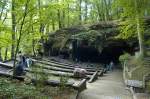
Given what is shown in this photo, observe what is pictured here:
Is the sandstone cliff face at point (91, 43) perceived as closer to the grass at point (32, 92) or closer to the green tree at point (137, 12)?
the green tree at point (137, 12)

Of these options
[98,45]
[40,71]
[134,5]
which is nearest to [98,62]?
[98,45]

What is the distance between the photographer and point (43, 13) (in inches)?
610

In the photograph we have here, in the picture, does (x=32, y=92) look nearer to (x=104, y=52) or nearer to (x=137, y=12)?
(x=137, y=12)

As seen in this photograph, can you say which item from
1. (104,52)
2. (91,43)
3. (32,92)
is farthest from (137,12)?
(32,92)

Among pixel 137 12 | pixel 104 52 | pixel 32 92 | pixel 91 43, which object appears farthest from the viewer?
pixel 104 52

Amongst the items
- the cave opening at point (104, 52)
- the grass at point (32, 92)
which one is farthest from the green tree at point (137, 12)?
the grass at point (32, 92)

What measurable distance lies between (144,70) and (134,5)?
6534 millimetres

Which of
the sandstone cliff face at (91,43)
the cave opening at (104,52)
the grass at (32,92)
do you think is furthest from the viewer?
the cave opening at (104,52)

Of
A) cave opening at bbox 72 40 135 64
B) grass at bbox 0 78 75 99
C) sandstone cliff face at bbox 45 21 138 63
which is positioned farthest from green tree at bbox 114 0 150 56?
grass at bbox 0 78 75 99

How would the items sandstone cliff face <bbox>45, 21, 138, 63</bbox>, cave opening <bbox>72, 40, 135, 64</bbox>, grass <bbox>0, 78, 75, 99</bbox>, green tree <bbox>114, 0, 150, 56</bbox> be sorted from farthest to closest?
cave opening <bbox>72, 40, 135, 64</bbox>
sandstone cliff face <bbox>45, 21, 138, 63</bbox>
green tree <bbox>114, 0, 150, 56</bbox>
grass <bbox>0, 78, 75, 99</bbox>

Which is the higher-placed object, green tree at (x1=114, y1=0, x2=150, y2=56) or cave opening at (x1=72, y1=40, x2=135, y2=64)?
green tree at (x1=114, y1=0, x2=150, y2=56)

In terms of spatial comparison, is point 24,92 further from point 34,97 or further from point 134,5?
point 134,5

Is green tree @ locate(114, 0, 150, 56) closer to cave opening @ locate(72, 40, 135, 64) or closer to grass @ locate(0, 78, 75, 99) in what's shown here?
cave opening @ locate(72, 40, 135, 64)

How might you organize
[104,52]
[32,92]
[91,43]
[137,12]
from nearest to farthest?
[32,92] → [137,12] → [91,43] → [104,52]
